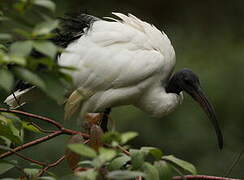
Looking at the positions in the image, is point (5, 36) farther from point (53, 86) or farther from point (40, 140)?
point (40, 140)

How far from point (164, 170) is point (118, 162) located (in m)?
0.14

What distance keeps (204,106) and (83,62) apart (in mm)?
687

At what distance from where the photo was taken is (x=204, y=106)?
3.69 m

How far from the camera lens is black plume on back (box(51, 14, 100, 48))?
344 centimetres

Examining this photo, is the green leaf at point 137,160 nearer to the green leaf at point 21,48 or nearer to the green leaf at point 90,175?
the green leaf at point 90,175

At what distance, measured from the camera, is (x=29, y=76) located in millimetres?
1512

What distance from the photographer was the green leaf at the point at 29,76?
150 centimetres

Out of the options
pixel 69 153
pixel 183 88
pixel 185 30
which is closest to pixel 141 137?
pixel 185 30

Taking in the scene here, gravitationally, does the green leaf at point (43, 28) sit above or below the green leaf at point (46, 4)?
below

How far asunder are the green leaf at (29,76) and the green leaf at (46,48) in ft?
0.20

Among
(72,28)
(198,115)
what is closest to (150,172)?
(72,28)

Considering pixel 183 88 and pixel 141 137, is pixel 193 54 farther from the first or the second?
pixel 183 88

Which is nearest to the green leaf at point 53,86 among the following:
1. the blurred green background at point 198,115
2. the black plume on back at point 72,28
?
the black plume on back at point 72,28

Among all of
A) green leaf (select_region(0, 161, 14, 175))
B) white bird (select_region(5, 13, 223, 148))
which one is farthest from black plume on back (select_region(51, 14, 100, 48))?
green leaf (select_region(0, 161, 14, 175))
